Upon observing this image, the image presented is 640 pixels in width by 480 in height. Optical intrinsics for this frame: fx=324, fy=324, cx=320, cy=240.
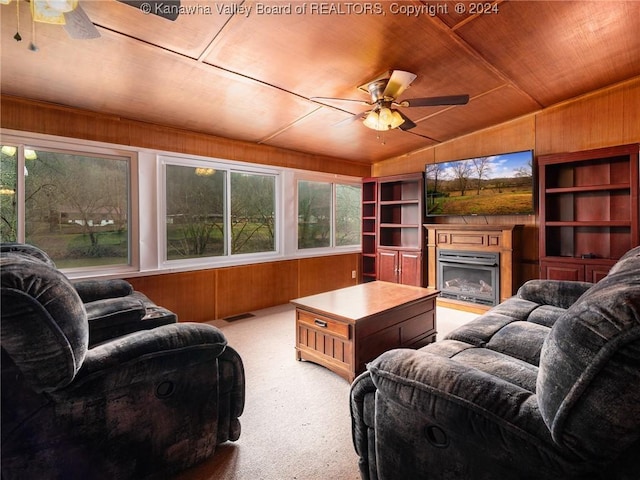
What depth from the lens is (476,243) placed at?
13.9ft

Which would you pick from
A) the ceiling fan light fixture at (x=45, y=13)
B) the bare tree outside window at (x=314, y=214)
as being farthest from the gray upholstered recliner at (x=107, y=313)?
the bare tree outside window at (x=314, y=214)

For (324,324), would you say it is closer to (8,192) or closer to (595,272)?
(8,192)

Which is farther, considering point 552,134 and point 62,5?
point 552,134

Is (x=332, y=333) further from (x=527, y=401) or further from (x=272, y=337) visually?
(x=527, y=401)

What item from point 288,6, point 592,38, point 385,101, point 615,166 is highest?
point 592,38

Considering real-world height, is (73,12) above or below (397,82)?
below

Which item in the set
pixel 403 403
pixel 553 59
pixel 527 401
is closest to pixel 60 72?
pixel 403 403

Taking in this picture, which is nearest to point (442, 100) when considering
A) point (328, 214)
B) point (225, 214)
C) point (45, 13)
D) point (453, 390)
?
point (453, 390)

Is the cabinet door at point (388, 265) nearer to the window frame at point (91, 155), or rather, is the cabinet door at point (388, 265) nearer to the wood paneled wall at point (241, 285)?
the wood paneled wall at point (241, 285)

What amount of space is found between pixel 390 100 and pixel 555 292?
2.00 meters

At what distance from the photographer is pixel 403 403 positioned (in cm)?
118

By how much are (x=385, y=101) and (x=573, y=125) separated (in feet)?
8.60

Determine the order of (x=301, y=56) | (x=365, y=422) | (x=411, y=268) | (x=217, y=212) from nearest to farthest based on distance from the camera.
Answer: (x=365, y=422)
(x=301, y=56)
(x=217, y=212)
(x=411, y=268)

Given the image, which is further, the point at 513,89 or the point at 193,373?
the point at 513,89
